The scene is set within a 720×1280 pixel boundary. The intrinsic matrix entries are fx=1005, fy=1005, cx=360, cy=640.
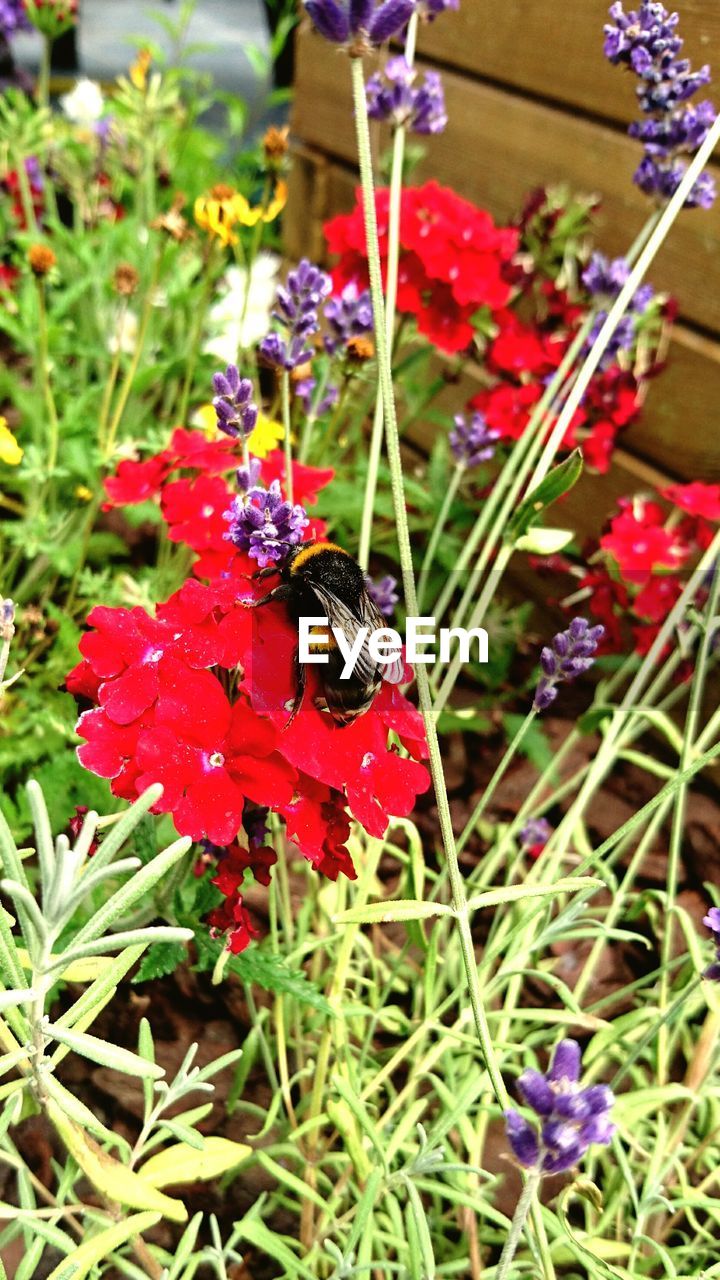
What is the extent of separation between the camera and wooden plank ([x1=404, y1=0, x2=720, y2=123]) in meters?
1.77

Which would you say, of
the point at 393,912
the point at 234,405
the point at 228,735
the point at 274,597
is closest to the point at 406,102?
the point at 234,405

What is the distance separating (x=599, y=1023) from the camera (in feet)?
3.90

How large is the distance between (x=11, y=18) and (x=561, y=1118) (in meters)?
2.90

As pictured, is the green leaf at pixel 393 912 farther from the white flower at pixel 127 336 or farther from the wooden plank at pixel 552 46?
the white flower at pixel 127 336

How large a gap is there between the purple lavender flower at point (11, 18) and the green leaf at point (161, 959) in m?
2.58

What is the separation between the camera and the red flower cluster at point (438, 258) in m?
1.67

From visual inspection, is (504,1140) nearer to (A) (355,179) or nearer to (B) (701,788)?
(B) (701,788)

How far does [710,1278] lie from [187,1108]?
0.65 m

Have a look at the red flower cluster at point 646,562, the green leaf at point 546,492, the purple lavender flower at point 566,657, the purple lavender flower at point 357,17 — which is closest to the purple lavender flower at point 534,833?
the red flower cluster at point 646,562

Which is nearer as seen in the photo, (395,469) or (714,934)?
(395,469)

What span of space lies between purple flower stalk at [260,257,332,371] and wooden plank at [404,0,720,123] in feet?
3.45

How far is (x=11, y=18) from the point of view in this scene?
8.47 feet

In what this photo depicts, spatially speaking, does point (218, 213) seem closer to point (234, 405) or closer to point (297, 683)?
point (234, 405)

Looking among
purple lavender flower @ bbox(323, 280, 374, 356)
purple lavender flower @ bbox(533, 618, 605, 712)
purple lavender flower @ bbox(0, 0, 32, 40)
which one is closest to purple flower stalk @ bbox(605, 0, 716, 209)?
purple lavender flower @ bbox(323, 280, 374, 356)
